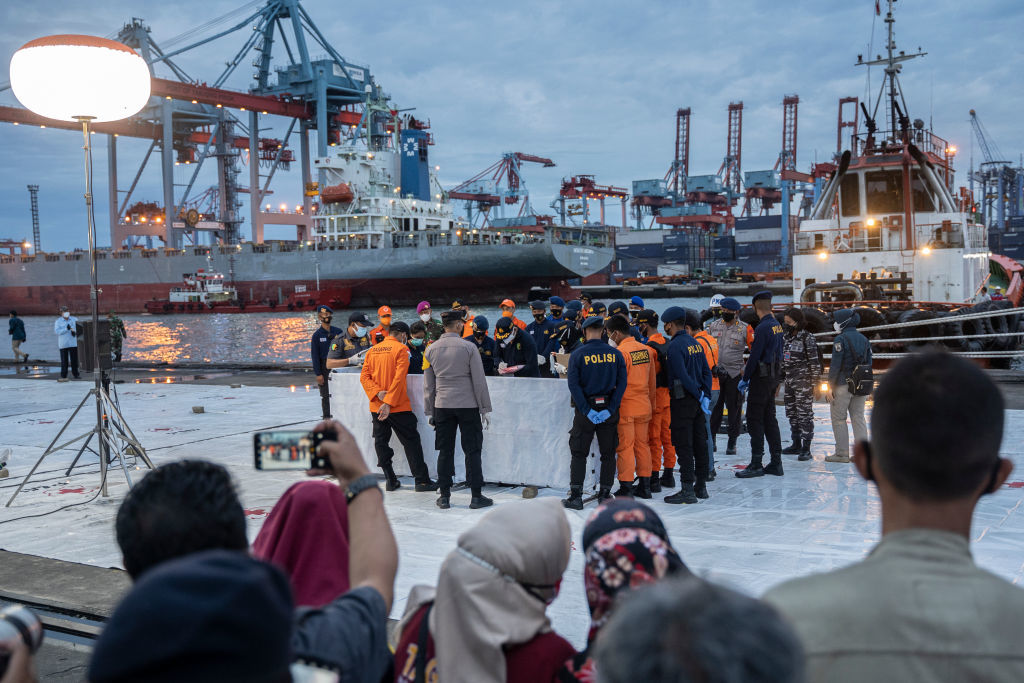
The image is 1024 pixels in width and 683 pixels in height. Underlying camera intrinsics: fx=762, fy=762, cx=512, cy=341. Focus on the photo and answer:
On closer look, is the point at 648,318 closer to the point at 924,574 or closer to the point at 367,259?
the point at 924,574

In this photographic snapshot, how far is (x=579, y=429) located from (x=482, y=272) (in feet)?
158

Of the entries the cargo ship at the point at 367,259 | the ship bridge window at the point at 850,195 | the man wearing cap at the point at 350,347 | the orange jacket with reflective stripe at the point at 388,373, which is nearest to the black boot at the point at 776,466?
the orange jacket with reflective stripe at the point at 388,373

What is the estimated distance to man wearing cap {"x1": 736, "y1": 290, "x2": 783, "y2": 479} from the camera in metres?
7.61

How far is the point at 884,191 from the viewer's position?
18609 mm

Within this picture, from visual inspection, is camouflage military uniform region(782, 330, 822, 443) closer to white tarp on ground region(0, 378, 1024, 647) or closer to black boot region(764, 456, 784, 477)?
white tarp on ground region(0, 378, 1024, 647)

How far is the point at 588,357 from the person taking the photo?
6328 mm

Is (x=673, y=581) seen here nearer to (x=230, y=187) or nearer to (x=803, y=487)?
(x=803, y=487)

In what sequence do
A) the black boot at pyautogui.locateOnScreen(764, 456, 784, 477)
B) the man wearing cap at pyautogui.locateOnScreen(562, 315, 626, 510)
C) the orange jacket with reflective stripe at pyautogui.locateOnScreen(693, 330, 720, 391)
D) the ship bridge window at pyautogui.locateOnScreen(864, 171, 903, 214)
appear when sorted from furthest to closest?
1. the ship bridge window at pyautogui.locateOnScreen(864, 171, 903, 214)
2. the orange jacket with reflective stripe at pyautogui.locateOnScreen(693, 330, 720, 391)
3. the black boot at pyautogui.locateOnScreen(764, 456, 784, 477)
4. the man wearing cap at pyautogui.locateOnScreen(562, 315, 626, 510)

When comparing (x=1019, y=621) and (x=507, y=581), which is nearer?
(x=1019, y=621)

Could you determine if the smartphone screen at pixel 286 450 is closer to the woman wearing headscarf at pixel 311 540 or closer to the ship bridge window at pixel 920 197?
the woman wearing headscarf at pixel 311 540

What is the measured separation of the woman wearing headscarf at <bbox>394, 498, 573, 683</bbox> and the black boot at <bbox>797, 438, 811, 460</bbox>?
6.81m

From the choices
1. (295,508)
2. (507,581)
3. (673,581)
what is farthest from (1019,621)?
(295,508)

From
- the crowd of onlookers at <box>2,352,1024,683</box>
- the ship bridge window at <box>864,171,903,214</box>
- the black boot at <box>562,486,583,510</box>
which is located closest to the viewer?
the crowd of onlookers at <box>2,352,1024,683</box>

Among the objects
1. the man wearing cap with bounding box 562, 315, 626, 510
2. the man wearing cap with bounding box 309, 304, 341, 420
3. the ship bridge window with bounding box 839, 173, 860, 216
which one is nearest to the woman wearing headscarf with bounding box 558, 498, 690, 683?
the man wearing cap with bounding box 562, 315, 626, 510
